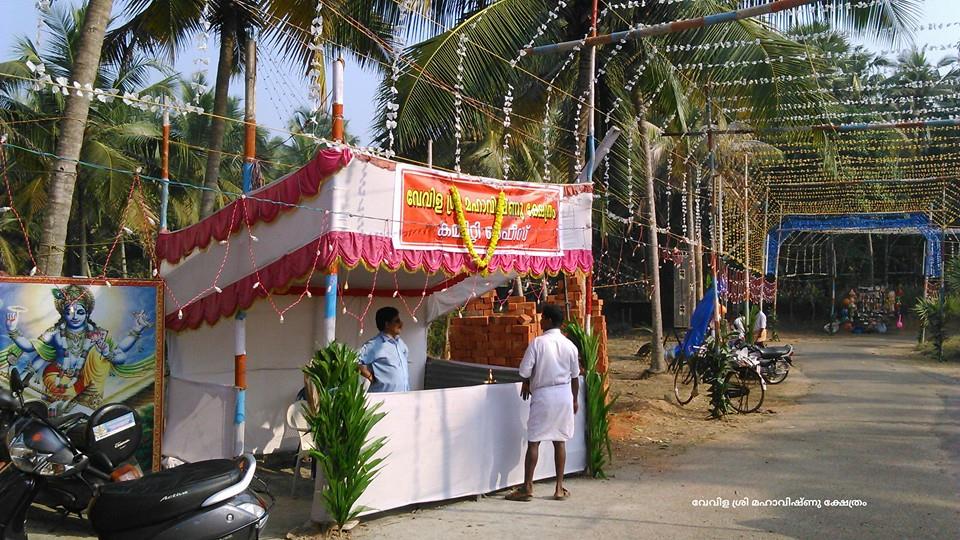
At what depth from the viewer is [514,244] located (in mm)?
7703

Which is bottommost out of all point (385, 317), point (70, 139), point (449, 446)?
point (449, 446)

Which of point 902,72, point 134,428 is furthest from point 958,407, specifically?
point 902,72

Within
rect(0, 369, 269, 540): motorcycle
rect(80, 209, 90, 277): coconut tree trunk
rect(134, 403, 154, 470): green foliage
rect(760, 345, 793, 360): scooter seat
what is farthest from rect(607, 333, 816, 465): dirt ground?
rect(80, 209, 90, 277): coconut tree trunk

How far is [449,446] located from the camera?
644cm

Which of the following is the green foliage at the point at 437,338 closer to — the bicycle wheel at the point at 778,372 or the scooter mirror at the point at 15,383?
the bicycle wheel at the point at 778,372

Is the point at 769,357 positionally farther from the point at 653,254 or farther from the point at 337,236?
the point at 337,236

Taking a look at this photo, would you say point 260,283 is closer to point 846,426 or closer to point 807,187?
point 846,426

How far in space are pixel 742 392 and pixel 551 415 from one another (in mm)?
6112

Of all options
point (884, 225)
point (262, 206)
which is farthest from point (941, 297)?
point (262, 206)

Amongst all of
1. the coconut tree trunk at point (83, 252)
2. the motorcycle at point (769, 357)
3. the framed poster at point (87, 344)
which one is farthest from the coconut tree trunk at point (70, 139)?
the motorcycle at point (769, 357)

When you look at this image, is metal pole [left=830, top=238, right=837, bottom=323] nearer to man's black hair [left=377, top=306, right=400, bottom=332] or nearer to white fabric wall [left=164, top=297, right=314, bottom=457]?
white fabric wall [left=164, top=297, right=314, bottom=457]

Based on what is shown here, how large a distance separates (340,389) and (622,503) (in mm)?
2581

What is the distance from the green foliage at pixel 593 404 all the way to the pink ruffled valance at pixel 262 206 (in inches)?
114

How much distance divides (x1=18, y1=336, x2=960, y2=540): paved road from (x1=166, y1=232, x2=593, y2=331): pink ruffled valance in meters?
1.86
